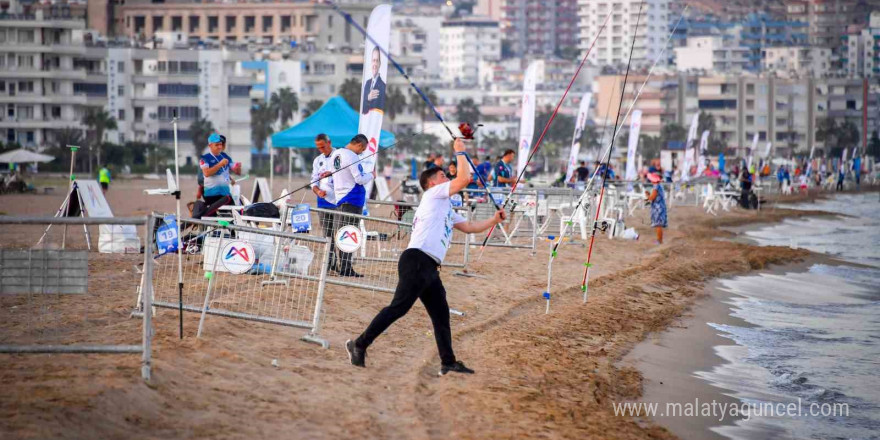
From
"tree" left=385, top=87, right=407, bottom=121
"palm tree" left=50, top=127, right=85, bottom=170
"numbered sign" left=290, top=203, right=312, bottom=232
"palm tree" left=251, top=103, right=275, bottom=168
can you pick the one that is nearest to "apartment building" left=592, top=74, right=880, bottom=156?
"tree" left=385, top=87, right=407, bottom=121

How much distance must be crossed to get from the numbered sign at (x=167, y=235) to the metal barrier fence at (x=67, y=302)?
0.37 metres

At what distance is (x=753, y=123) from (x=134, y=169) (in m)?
91.9

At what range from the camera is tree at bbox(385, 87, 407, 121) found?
371 feet

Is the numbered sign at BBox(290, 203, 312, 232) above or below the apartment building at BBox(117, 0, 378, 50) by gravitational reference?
below

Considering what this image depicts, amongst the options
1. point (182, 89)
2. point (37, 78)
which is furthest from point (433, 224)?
point (182, 89)

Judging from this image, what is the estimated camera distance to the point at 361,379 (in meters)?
8.84

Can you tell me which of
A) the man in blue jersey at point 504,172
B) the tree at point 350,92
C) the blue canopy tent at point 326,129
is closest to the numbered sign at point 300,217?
the man in blue jersey at point 504,172

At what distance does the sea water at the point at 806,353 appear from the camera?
9.61 meters

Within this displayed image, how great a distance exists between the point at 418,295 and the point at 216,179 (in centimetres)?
616

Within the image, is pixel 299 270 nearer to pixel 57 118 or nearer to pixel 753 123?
pixel 57 118

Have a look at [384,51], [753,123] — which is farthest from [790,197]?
[753,123]

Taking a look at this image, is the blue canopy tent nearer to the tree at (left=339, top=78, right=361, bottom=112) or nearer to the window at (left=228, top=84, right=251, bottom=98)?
the window at (left=228, top=84, right=251, bottom=98)

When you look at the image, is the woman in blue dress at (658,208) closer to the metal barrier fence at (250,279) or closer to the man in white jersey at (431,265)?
the metal barrier fence at (250,279)

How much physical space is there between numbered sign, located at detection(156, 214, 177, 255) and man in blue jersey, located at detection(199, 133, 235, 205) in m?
4.50
